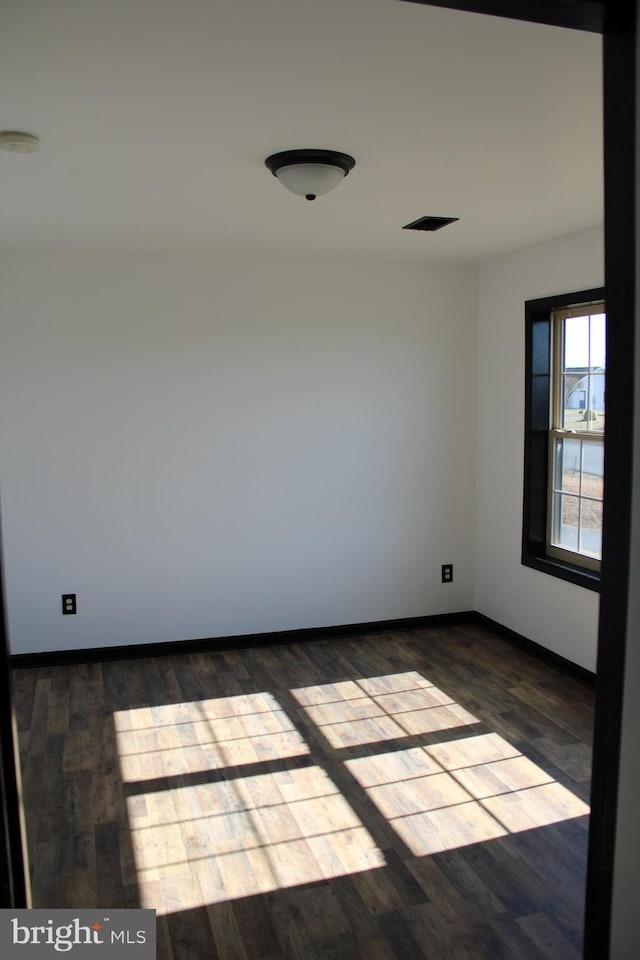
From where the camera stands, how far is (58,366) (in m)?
4.42

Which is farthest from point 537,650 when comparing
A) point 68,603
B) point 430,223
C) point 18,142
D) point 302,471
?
point 18,142

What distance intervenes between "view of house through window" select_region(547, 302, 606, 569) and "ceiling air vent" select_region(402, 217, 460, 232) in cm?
101

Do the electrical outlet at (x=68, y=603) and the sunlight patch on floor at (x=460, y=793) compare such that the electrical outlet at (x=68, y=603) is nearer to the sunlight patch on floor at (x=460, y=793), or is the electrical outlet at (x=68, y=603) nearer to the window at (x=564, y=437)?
the sunlight patch on floor at (x=460, y=793)

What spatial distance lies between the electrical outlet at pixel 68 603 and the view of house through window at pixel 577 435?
291 centimetres

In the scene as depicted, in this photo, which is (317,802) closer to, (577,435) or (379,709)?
(379,709)

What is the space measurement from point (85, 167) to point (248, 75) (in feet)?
3.33

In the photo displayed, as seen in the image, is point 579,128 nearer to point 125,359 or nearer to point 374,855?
point 374,855

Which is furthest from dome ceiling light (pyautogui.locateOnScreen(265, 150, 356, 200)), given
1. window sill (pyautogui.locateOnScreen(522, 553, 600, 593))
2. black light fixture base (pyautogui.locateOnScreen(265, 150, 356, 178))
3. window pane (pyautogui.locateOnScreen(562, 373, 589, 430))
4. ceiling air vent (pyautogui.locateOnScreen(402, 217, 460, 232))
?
window sill (pyautogui.locateOnScreen(522, 553, 600, 593))

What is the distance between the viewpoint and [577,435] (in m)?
4.36

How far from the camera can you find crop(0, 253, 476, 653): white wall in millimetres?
4445

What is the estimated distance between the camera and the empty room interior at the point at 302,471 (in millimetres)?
2131

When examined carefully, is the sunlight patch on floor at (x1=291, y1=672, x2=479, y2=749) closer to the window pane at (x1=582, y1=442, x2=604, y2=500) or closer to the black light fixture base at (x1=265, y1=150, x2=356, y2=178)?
the window pane at (x1=582, y1=442, x2=604, y2=500)

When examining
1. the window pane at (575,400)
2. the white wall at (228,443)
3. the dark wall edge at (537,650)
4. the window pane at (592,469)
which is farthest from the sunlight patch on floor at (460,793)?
the window pane at (575,400)

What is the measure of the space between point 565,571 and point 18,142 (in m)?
3.44
